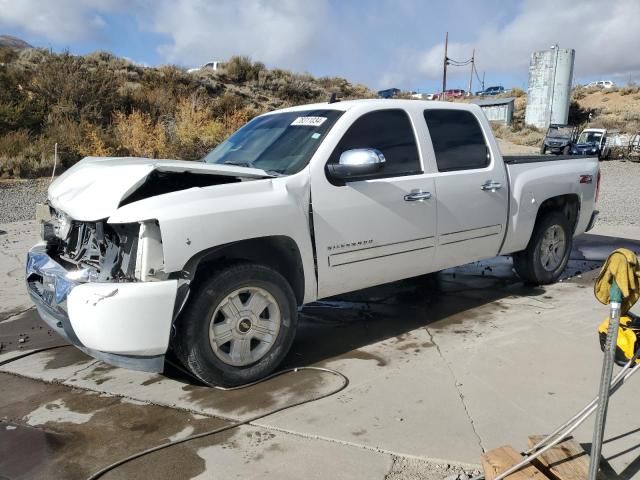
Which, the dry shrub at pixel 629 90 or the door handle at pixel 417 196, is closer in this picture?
the door handle at pixel 417 196

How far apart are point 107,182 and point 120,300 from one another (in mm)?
858

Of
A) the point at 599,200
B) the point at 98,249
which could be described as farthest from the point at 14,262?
the point at 599,200

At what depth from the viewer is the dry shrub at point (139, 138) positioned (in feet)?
55.5

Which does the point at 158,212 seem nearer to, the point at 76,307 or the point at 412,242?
the point at 76,307

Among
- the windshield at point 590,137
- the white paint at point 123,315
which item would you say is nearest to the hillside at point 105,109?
the white paint at point 123,315

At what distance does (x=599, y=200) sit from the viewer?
13.6 meters

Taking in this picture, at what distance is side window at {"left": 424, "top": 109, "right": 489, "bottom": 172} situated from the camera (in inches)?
191

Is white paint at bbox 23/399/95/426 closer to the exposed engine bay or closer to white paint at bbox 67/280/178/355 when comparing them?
white paint at bbox 67/280/178/355

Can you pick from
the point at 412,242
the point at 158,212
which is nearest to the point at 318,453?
the point at 158,212

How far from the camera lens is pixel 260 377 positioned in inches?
152

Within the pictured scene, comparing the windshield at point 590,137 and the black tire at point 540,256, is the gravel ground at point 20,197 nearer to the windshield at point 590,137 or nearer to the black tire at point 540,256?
the black tire at point 540,256

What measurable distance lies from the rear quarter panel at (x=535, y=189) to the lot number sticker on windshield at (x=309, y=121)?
2150 millimetres

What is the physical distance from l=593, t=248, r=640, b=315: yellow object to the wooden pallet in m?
0.81

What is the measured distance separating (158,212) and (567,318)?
388cm
